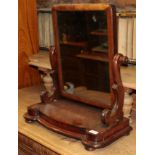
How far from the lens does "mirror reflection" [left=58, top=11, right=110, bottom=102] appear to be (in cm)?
→ 106

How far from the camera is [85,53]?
115 centimetres

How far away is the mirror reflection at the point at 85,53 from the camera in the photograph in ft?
3.47

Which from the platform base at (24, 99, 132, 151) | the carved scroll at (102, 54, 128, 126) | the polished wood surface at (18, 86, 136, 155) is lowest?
the polished wood surface at (18, 86, 136, 155)

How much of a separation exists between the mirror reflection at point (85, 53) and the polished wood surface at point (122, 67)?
0.38 feet

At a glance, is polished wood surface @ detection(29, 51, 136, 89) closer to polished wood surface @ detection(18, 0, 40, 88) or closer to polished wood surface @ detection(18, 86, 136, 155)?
polished wood surface @ detection(18, 0, 40, 88)

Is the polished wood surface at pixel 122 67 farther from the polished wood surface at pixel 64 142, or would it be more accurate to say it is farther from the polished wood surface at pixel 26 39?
the polished wood surface at pixel 64 142

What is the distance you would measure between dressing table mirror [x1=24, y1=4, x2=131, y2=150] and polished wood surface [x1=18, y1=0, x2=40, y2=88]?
0.54m

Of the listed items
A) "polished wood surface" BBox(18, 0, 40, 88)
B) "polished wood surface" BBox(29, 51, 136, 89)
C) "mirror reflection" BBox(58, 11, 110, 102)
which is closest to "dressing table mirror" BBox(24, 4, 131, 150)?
"mirror reflection" BBox(58, 11, 110, 102)

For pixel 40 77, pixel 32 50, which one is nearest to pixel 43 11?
pixel 32 50

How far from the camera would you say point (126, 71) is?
129cm

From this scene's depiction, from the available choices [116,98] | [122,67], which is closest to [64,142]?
[116,98]

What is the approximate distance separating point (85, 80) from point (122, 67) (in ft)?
0.89

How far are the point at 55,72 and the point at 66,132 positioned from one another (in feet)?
1.07
